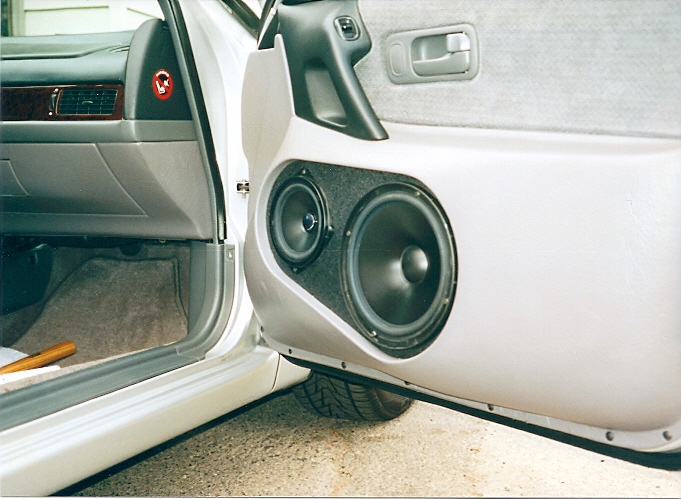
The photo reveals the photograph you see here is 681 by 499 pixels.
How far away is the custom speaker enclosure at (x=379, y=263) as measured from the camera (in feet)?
3.14

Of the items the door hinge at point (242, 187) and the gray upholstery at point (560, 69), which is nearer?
the gray upholstery at point (560, 69)

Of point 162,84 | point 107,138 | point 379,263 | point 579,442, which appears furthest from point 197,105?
point 579,442

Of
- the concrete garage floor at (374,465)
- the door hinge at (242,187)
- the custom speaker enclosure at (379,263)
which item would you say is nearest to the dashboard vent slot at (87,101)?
the door hinge at (242,187)

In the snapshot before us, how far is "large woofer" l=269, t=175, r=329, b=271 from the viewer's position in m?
1.13

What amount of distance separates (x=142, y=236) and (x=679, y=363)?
124cm

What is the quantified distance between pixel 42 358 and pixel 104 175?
48 cm

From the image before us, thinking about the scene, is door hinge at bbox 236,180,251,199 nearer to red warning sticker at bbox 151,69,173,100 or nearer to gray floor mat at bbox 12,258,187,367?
red warning sticker at bbox 151,69,173,100

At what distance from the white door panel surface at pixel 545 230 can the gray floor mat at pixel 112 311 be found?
3.04 feet

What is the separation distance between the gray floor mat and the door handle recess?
1.08m

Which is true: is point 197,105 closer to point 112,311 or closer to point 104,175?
point 104,175

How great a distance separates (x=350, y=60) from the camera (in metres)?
1.05

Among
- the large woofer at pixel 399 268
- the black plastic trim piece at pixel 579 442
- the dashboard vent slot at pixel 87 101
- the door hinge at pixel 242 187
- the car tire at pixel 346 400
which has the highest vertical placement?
the dashboard vent slot at pixel 87 101

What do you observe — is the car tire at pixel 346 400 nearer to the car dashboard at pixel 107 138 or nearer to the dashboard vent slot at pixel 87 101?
the car dashboard at pixel 107 138

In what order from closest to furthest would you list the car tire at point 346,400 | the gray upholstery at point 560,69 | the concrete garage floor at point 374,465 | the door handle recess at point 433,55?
the gray upholstery at point 560,69 < the door handle recess at point 433,55 < the concrete garage floor at point 374,465 < the car tire at point 346,400
